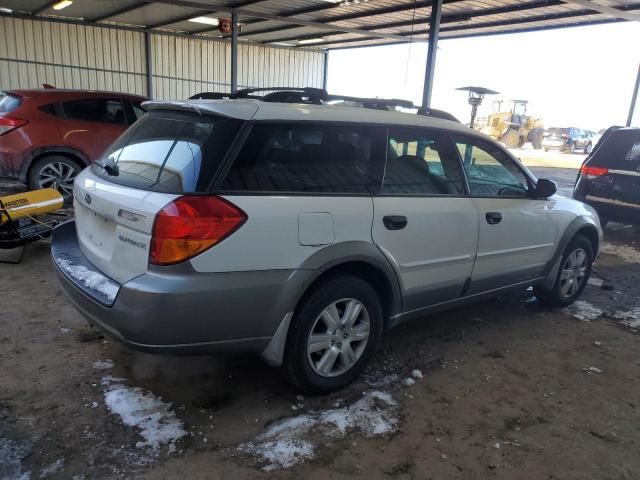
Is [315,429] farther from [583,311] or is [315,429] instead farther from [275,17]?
[275,17]

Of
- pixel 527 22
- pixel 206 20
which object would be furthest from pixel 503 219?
pixel 206 20

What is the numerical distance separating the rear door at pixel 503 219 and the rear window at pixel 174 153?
185cm

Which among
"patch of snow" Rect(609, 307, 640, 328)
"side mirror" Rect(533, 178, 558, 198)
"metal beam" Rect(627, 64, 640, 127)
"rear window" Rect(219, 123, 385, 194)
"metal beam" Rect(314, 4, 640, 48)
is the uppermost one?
"metal beam" Rect(314, 4, 640, 48)

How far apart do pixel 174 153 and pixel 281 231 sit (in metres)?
0.72

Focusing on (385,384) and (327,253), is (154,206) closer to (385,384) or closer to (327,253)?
(327,253)

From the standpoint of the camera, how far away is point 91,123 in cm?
770

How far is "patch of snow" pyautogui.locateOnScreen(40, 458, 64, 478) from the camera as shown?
230 cm

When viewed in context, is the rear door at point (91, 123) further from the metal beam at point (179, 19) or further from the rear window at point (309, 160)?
the metal beam at point (179, 19)

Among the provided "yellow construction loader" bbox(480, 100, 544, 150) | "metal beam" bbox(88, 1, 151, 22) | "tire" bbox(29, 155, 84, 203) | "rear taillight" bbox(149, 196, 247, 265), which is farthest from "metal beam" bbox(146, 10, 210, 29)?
"yellow construction loader" bbox(480, 100, 544, 150)

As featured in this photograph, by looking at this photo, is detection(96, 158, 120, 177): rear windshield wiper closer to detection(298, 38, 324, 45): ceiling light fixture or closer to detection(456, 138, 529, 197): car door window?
detection(456, 138, 529, 197): car door window

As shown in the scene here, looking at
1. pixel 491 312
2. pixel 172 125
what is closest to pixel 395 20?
pixel 491 312

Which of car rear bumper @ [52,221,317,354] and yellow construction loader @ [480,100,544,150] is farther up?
yellow construction loader @ [480,100,544,150]

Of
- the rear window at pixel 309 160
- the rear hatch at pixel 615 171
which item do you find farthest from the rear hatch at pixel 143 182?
the rear hatch at pixel 615 171

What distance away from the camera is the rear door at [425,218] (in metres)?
3.14
